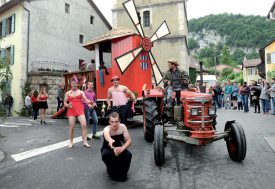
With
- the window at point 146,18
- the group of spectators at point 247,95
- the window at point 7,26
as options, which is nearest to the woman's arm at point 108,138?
the group of spectators at point 247,95

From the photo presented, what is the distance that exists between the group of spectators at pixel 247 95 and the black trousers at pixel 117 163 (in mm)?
9062

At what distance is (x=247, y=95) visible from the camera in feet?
50.2

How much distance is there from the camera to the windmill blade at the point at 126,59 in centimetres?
989

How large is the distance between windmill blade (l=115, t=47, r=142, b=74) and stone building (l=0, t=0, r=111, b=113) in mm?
12873

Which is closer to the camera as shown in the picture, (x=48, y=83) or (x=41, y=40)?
(x=48, y=83)

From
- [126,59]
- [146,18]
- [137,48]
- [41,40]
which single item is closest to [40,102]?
[126,59]

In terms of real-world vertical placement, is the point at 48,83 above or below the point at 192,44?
below

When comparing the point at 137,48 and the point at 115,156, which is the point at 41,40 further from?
the point at 115,156

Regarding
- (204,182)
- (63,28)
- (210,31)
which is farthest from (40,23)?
(210,31)

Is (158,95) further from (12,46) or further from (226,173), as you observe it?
(12,46)

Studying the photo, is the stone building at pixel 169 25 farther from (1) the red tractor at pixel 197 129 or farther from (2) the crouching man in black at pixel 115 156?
(2) the crouching man in black at pixel 115 156

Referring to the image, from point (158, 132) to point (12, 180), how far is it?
8.52 ft

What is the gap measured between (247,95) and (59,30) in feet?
53.2

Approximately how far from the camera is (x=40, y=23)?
22.8m
